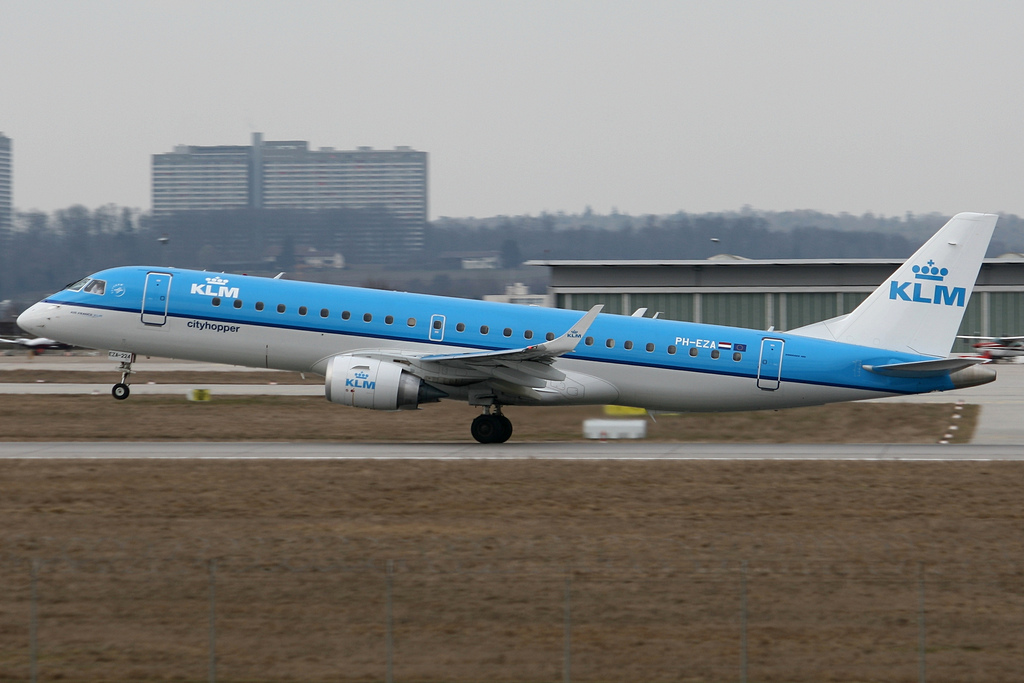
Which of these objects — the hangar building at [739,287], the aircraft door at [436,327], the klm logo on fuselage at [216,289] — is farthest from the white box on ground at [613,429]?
the hangar building at [739,287]

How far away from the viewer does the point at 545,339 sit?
31.9 m

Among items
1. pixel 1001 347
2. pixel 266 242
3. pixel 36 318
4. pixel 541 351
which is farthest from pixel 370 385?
pixel 266 242

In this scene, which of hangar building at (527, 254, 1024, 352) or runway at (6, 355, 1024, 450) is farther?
hangar building at (527, 254, 1024, 352)

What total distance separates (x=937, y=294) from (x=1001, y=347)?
49114mm

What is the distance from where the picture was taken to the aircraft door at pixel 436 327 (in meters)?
31.5

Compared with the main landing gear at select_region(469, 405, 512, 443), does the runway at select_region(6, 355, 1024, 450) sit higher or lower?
lower

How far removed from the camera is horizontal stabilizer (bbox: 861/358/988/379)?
30719 mm

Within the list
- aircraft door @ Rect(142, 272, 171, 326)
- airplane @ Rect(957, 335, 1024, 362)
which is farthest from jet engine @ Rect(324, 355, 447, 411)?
airplane @ Rect(957, 335, 1024, 362)

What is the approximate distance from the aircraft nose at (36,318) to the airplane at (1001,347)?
61.0m

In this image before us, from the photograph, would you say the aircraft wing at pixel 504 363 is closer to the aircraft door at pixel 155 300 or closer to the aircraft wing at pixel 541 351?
the aircraft wing at pixel 541 351

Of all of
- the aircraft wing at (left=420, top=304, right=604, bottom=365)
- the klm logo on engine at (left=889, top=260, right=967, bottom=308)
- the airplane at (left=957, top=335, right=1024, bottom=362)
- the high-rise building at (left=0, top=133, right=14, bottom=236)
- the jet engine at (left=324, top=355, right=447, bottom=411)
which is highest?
the high-rise building at (left=0, top=133, right=14, bottom=236)

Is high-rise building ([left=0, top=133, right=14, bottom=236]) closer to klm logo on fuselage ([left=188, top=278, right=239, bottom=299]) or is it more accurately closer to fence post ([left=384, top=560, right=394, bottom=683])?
klm logo on fuselage ([left=188, top=278, right=239, bottom=299])

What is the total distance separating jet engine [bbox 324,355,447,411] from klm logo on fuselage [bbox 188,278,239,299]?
392 centimetres

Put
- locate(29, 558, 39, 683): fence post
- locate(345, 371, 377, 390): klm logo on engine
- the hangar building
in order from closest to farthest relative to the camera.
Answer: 1. locate(29, 558, 39, 683): fence post
2. locate(345, 371, 377, 390): klm logo on engine
3. the hangar building
